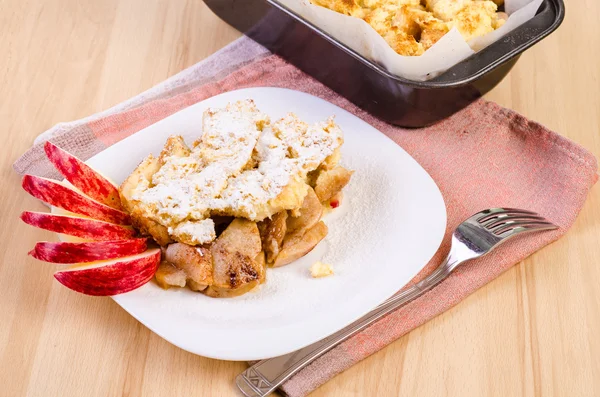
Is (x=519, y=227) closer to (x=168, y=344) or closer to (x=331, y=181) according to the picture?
(x=331, y=181)

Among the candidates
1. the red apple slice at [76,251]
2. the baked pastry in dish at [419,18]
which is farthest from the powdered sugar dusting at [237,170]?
the baked pastry in dish at [419,18]

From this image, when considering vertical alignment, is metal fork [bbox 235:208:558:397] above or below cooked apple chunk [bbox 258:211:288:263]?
below

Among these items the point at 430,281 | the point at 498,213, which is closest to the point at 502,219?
the point at 498,213

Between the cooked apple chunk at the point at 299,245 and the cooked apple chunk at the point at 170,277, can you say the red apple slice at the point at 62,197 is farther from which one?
the cooked apple chunk at the point at 299,245

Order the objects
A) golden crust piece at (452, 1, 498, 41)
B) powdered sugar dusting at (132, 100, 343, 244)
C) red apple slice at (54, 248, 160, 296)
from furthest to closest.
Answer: golden crust piece at (452, 1, 498, 41) → powdered sugar dusting at (132, 100, 343, 244) → red apple slice at (54, 248, 160, 296)

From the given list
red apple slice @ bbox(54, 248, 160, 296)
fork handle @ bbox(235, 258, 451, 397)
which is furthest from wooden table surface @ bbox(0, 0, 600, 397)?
red apple slice @ bbox(54, 248, 160, 296)

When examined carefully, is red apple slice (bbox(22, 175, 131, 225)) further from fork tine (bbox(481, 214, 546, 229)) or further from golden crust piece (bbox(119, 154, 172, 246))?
fork tine (bbox(481, 214, 546, 229))

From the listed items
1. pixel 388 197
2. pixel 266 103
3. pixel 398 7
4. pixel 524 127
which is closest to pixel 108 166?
pixel 266 103
